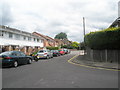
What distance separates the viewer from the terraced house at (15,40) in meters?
22.4

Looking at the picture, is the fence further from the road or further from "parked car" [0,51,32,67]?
"parked car" [0,51,32,67]

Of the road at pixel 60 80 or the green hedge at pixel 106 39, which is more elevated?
the green hedge at pixel 106 39

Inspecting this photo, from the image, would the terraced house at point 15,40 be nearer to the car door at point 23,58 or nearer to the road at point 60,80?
the car door at point 23,58

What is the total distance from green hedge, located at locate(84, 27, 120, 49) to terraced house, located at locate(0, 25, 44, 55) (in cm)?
1761

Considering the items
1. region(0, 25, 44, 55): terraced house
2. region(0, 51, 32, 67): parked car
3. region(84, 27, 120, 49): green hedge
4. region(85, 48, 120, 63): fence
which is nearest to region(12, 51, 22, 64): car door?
region(0, 51, 32, 67): parked car

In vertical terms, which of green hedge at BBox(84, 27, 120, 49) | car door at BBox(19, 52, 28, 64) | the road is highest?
green hedge at BBox(84, 27, 120, 49)

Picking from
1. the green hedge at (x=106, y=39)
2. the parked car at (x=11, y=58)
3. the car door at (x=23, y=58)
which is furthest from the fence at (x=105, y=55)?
the parked car at (x=11, y=58)

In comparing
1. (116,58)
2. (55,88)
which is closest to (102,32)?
(116,58)

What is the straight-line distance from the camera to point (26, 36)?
101 ft

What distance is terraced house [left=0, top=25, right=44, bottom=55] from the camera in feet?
73.4

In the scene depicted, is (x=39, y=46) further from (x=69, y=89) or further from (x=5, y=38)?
(x=69, y=89)

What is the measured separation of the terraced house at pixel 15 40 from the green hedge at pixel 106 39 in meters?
17.6

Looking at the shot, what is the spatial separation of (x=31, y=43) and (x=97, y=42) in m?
23.7

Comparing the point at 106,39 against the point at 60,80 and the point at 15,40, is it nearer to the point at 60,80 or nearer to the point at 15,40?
the point at 60,80
